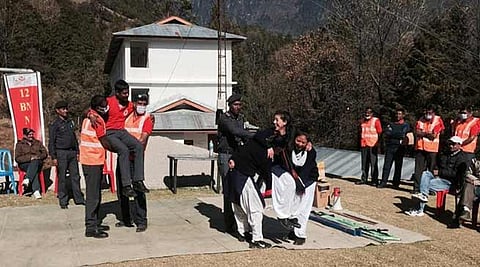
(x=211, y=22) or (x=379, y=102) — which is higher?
(x=211, y=22)

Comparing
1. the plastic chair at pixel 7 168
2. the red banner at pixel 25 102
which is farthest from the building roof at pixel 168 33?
the plastic chair at pixel 7 168

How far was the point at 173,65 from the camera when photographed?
104 feet

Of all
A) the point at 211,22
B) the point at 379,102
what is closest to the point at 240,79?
the point at 211,22

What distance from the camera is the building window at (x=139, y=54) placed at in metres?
31.9

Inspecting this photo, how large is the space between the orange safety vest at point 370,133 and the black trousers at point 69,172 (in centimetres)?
619

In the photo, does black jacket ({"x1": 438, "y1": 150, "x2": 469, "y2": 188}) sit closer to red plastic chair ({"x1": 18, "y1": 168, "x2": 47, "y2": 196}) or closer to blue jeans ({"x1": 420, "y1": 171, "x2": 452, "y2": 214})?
blue jeans ({"x1": 420, "y1": 171, "x2": 452, "y2": 214})

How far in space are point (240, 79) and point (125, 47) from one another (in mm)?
15231

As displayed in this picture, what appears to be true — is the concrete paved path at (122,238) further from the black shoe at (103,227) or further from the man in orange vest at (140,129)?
the man in orange vest at (140,129)

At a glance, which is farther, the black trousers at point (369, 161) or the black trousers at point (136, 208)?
the black trousers at point (369, 161)

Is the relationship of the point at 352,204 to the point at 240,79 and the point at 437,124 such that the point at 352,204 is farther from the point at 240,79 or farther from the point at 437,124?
the point at 240,79

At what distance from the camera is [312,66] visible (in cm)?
3534

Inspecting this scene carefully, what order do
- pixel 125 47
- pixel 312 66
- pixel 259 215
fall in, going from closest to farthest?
pixel 259 215 → pixel 125 47 → pixel 312 66

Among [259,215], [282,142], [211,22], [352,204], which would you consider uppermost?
[211,22]

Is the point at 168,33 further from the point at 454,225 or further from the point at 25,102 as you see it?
the point at 454,225
